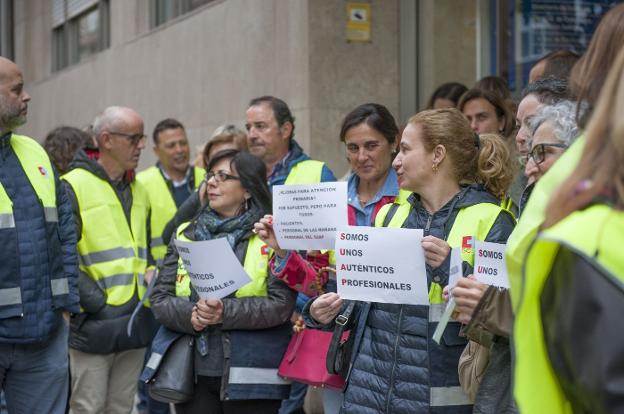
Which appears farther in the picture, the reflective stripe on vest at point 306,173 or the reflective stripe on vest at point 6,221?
the reflective stripe on vest at point 306,173

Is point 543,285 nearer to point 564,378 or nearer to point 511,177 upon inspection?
point 564,378

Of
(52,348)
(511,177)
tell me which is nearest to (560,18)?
(511,177)

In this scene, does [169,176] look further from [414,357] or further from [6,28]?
[6,28]

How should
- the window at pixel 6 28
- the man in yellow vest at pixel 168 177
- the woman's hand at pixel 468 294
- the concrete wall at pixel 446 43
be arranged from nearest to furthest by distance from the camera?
the woman's hand at pixel 468 294
the man in yellow vest at pixel 168 177
the concrete wall at pixel 446 43
the window at pixel 6 28

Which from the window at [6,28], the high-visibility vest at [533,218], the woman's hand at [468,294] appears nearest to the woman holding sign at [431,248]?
the woman's hand at [468,294]

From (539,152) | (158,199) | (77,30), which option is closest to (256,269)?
(539,152)

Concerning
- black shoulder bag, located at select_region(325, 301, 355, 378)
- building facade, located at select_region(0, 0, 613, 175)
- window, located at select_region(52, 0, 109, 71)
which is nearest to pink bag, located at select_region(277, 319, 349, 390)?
black shoulder bag, located at select_region(325, 301, 355, 378)

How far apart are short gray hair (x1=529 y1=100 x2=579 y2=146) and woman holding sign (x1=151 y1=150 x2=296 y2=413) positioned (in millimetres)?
1974

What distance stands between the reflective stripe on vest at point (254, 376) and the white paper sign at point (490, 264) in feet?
5.50

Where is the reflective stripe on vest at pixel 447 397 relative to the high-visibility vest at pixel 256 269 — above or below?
below

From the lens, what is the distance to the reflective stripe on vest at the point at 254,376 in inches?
183

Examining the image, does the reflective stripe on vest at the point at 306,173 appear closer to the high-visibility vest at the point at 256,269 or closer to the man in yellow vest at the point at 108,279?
the high-visibility vest at the point at 256,269

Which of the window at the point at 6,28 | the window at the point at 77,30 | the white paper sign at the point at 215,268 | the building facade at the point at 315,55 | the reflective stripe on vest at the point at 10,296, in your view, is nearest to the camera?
the white paper sign at the point at 215,268

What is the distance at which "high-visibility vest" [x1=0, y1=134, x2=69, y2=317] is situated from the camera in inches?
190
